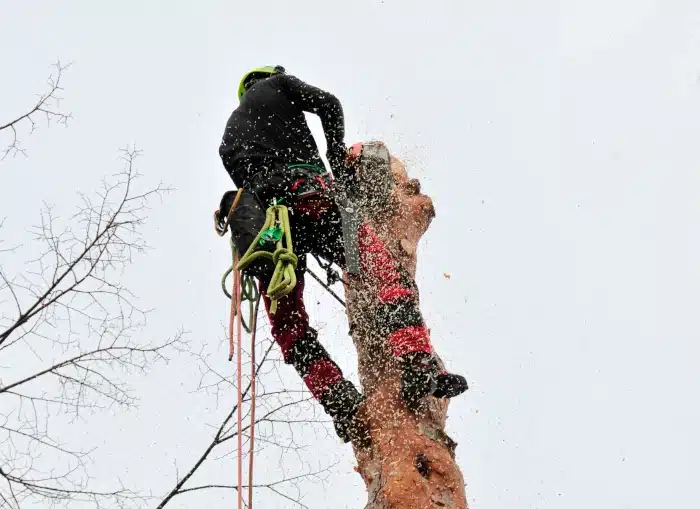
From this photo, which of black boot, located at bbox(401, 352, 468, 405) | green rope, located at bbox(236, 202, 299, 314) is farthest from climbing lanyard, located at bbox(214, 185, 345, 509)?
black boot, located at bbox(401, 352, 468, 405)

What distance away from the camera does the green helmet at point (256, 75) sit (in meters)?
4.28

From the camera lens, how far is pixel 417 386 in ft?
11.0

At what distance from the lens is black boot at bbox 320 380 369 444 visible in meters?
3.52

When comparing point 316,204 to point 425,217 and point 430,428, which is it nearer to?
point 425,217

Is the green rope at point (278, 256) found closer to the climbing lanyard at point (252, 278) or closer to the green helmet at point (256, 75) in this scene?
the climbing lanyard at point (252, 278)

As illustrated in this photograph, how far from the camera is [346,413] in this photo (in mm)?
3529

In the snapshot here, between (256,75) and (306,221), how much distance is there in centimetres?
88

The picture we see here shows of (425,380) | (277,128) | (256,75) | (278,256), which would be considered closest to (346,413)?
(425,380)

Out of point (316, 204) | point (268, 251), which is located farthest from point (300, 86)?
point (268, 251)

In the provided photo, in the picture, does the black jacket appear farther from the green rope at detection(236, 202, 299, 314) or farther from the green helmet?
the green rope at detection(236, 202, 299, 314)

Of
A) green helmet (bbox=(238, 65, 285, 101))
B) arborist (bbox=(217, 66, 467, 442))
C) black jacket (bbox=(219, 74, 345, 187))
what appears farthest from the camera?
green helmet (bbox=(238, 65, 285, 101))

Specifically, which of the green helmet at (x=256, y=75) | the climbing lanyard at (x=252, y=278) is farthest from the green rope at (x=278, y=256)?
the green helmet at (x=256, y=75)

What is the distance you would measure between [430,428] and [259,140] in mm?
1583

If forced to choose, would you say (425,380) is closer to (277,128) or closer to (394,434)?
(394,434)
